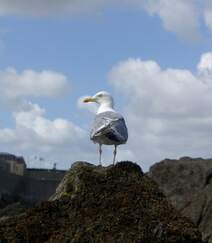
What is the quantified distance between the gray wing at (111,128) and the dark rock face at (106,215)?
5.49ft

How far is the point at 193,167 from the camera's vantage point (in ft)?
63.8

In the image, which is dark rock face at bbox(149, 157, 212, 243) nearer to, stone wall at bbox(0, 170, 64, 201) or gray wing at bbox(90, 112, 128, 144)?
gray wing at bbox(90, 112, 128, 144)

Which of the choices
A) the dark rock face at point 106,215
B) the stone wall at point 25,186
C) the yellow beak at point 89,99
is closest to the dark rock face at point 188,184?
the yellow beak at point 89,99

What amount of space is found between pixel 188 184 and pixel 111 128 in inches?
292

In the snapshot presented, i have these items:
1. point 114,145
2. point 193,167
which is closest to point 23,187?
point 193,167

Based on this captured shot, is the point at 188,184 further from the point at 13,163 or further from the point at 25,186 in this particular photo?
the point at 13,163

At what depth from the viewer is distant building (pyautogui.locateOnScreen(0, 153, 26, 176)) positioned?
98.2 metres

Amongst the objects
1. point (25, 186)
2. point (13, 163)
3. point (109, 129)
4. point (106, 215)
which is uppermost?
point (13, 163)

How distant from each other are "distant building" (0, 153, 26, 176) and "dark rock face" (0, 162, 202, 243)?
8513 cm

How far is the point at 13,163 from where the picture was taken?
4067 inches

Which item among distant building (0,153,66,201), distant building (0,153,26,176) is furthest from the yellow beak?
distant building (0,153,26,176)

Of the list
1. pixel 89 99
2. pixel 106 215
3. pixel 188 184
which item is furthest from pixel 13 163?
pixel 106 215

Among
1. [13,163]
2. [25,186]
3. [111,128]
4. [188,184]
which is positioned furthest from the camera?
[13,163]

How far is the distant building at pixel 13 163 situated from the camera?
98188 mm
